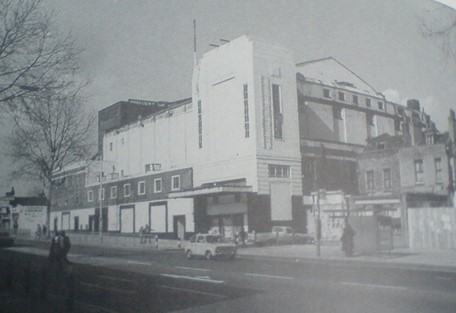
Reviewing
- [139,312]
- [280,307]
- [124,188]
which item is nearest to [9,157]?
[124,188]

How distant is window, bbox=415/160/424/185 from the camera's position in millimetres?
11427

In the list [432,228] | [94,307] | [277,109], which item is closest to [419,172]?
[432,228]

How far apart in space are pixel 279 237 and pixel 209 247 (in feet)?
5.56

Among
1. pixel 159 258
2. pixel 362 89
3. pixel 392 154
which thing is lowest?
pixel 159 258

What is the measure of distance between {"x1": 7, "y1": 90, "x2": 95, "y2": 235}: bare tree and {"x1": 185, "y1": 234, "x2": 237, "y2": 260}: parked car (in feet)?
14.2

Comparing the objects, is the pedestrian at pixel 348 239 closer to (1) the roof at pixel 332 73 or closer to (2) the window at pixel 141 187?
(1) the roof at pixel 332 73

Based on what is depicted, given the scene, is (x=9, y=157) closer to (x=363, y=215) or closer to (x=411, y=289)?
(x=411, y=289)

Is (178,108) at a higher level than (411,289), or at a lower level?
higher

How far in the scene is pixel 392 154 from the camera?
1078 centimetres

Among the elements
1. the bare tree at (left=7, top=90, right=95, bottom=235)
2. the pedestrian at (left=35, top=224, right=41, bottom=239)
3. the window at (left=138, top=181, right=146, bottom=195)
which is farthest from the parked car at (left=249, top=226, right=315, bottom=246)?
the pedestrian at (left=35, top=224, right=41, bottom=239)

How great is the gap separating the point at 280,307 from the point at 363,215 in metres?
8.35

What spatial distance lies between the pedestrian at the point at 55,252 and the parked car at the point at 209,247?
4183 millimetres

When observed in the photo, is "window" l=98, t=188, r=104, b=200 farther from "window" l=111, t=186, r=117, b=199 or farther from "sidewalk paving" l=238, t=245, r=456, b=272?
"sidewalk paving" l=238, t=245, r=456, b=272

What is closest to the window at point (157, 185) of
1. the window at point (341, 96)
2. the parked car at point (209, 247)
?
the parked car at point (209, 247)
